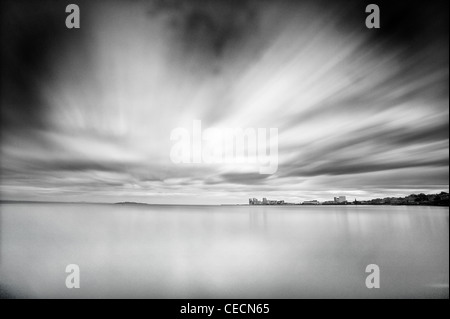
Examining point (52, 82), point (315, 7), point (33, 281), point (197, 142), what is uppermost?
point (315, 7)

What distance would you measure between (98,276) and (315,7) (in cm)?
696

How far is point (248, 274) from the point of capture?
5105 mm

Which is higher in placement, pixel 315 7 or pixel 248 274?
pixel 315 7

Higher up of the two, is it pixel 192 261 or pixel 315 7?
pixel 315 7

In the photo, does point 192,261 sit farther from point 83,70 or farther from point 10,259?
point 83,70

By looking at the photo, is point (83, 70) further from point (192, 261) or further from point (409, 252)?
point (409, 252)

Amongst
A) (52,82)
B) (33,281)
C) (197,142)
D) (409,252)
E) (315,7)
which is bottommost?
(409,252)

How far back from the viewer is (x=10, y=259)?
5820 millimetres
